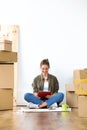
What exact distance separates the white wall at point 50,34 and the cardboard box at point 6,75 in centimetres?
110

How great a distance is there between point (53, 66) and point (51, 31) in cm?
63

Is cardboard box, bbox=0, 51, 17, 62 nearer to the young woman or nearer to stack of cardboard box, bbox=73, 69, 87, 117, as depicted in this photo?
the young woman

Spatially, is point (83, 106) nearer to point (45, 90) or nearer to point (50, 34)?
point (45, 90)

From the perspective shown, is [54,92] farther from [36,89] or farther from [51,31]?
[51,31]

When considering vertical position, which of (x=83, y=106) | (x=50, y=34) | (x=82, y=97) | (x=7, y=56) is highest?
(x=50, y=34)

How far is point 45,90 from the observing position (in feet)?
17.5

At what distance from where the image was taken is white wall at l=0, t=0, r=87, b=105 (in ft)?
19.8

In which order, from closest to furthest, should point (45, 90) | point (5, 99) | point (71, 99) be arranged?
1. point (5, 99)
2. point (45, 90)
3. point (71, 99)

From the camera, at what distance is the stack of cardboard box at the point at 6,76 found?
4828mm

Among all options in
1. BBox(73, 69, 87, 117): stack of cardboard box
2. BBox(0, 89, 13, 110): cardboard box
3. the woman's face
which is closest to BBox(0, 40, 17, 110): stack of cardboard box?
BBox(0, 89, 13, 110): cardboard box

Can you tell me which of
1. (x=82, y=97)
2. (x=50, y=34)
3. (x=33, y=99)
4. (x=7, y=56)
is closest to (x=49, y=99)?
(x=33, y=99)

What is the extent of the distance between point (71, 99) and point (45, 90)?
52 cm

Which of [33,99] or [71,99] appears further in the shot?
[71,99]

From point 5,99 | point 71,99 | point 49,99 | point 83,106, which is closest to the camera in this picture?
point 83,106
